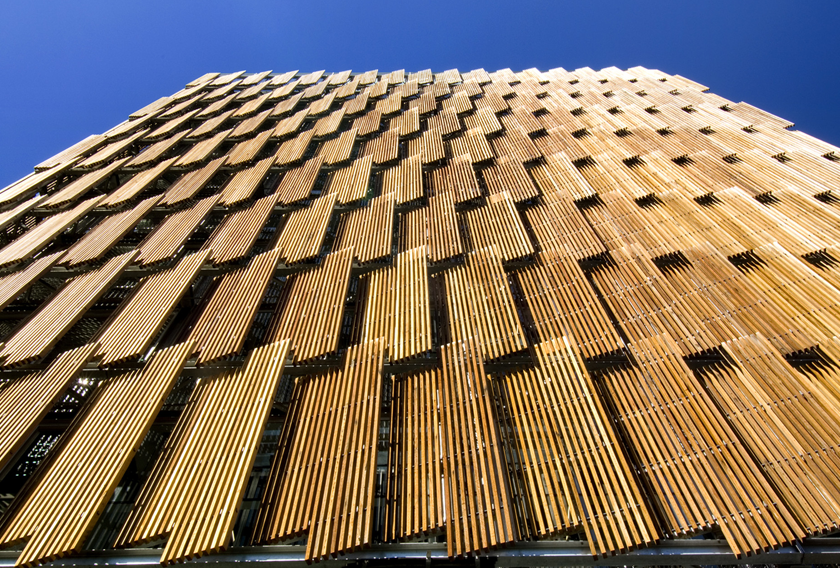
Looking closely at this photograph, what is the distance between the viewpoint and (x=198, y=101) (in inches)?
965

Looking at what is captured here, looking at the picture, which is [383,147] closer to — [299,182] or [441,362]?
[299,182]

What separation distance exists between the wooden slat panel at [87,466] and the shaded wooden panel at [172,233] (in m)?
4.43

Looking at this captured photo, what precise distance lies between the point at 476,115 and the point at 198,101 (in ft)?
58.2

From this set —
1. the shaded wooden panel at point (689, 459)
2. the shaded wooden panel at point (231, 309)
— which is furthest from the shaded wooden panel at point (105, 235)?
the shaded wooden panel at point (689, 459)

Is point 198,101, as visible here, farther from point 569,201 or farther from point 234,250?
point 569,201

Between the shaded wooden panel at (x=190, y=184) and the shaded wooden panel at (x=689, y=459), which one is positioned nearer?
the shaded wooden panel at (x=689, y=459)

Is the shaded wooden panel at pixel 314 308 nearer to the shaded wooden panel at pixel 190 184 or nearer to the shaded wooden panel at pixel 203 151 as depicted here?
the shaded wooden panel at pixel 190 184

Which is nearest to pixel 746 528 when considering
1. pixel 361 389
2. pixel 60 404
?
pixel 361 389

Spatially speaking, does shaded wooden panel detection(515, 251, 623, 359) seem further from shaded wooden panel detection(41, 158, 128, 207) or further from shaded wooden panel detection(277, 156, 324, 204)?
shaded wooden panel detection(41, 158, 128, 207)

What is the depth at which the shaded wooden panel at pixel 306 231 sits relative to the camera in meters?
9.78

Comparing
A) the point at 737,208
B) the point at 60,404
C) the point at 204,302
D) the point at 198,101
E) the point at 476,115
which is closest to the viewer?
the point at 60,404

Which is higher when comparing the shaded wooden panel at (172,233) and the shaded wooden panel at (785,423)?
the shaded wooden panel at (172,233)

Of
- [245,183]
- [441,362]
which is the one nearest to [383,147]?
[245,183]

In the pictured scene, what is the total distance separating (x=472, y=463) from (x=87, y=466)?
5139mm
